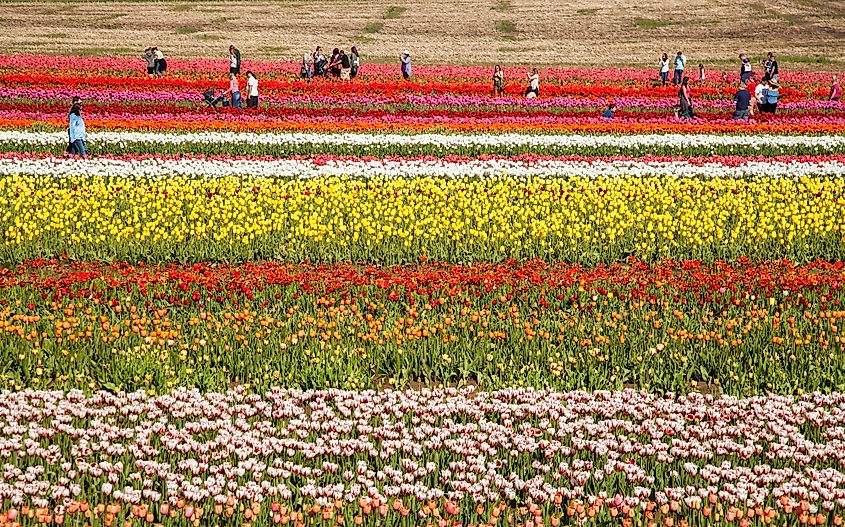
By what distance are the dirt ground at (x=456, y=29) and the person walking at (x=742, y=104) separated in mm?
26167

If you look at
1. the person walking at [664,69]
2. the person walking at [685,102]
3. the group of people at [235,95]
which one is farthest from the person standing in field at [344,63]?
the person walking at [685,102]

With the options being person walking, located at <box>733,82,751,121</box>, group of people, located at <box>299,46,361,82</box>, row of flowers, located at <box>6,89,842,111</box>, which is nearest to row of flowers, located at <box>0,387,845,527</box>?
person walking, located at <box>733,82,751,121</box>

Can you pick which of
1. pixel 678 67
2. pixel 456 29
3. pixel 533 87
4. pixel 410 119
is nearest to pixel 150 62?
pixel 533 87

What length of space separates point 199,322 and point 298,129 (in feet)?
59.6

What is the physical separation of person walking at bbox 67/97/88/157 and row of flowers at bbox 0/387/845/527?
49.5 ft

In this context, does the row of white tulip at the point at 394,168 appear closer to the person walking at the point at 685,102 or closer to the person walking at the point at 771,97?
the person walking at the point at 685,102

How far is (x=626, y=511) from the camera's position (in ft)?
21.3

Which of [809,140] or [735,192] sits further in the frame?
[809,140]

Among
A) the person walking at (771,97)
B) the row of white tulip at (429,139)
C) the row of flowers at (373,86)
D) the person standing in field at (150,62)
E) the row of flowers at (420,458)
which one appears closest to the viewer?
the row of flowers at (420,458)

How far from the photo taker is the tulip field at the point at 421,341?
697 centimetres

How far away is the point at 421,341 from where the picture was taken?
10.2 m

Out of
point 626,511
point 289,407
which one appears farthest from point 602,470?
point 289,407

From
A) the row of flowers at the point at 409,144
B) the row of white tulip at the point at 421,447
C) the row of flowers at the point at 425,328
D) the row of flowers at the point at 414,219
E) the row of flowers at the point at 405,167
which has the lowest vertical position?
the row of flowers at the point at 409,144

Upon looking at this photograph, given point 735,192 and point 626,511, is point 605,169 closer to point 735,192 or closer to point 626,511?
point 735,192
